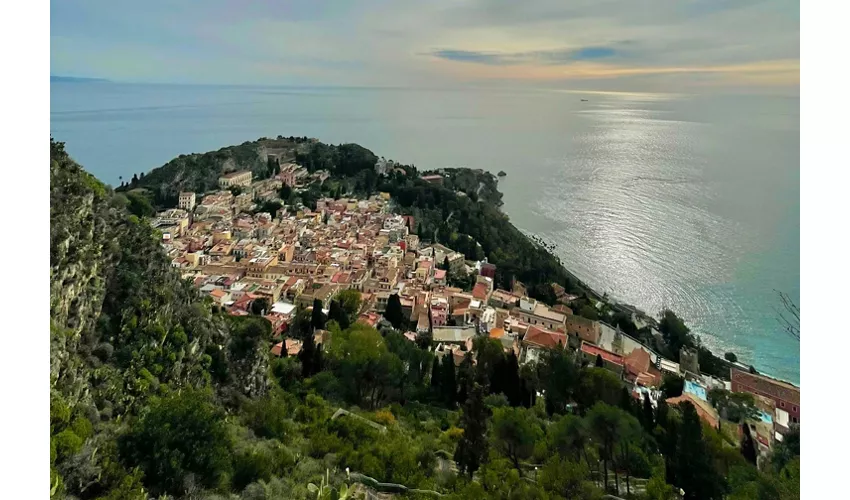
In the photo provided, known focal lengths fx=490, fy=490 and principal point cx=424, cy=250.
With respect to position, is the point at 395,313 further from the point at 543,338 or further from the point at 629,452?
the point at 629,452

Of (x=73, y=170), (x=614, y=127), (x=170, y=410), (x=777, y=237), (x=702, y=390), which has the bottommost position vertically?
(x=702, y=390)

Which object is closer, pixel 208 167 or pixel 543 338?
pixel 543 338

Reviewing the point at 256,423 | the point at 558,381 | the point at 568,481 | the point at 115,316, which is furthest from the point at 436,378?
the point at 115,316

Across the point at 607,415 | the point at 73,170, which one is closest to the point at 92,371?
the point at 73,170

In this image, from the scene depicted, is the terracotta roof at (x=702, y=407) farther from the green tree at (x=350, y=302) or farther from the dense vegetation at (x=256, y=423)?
the green tree at (x=350, y=302)

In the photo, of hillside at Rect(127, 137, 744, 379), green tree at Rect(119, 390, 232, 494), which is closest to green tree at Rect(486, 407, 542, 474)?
green tree at Rect(119, 390, 232, 494)

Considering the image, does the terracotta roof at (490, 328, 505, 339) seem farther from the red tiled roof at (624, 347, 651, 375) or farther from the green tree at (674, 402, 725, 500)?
the green tree at (674, 402, 725, 500)
